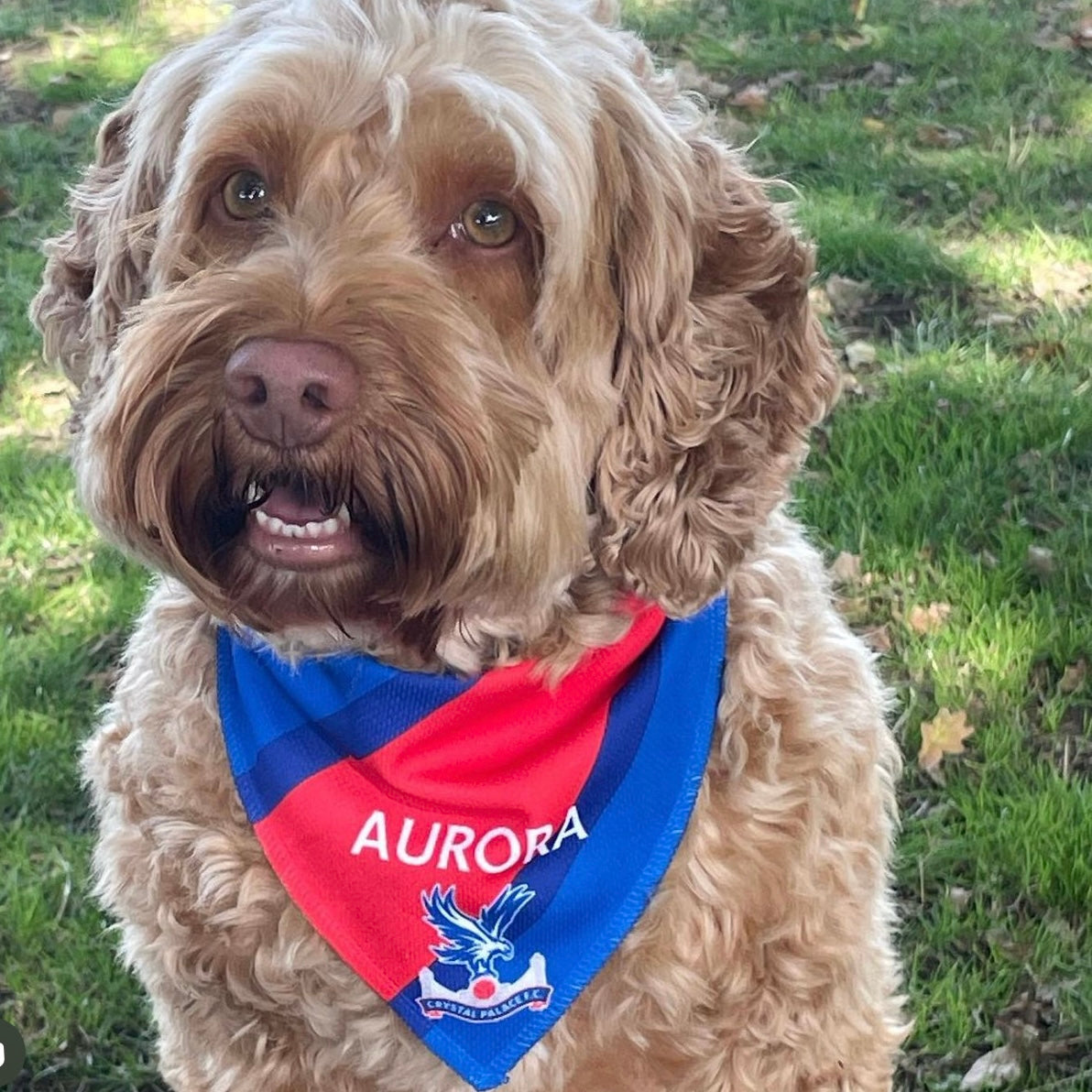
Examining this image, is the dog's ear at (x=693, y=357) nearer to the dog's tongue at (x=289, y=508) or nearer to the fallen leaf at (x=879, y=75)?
the dog's tongue at (x=289, y=508)

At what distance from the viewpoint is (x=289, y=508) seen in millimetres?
2145

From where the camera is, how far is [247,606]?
7.39 feet

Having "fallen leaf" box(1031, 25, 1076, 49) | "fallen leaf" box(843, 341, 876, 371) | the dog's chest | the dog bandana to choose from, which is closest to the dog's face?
the dog bandana

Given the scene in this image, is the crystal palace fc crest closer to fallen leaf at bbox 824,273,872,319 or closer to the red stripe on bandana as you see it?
the red stripe on bandana

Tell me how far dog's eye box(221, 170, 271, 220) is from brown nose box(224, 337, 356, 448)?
0.36m

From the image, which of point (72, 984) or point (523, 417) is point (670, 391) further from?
point (72, 984)

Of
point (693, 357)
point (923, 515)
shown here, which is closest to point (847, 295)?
point (923, 515)

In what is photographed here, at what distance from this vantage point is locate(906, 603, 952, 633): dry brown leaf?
392 centimetres

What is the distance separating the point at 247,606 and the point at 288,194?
567 millimetres

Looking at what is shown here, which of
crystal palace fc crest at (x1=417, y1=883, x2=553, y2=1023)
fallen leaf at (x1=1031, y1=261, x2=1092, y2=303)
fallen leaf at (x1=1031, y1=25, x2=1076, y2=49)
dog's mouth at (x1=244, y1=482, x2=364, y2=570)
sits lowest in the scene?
fallen leaf at (x1=1031, y1=25, x2=1076, y2=49)

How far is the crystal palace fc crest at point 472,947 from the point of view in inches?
101

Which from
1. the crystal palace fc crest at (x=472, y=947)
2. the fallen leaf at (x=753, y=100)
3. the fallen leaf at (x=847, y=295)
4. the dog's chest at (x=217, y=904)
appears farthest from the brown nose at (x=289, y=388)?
the fallen leaf at (x=753, y=100)

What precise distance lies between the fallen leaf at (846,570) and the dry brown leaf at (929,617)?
182mm

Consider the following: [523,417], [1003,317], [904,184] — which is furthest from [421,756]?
[904,184]
